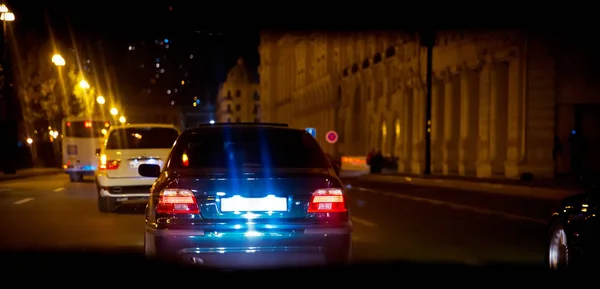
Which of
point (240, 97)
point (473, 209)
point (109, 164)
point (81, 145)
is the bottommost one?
point (473, 209)

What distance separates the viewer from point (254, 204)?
7.57 meters

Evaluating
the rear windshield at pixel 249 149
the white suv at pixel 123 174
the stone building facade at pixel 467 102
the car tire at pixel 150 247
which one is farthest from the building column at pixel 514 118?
the car tire at pixel 150 247

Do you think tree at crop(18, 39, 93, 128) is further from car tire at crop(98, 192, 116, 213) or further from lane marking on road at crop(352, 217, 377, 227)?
lane marking on road at crop(352, 217, 377, 227)

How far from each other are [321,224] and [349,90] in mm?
57917

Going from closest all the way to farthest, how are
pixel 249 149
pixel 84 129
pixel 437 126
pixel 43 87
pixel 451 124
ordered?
pixel 249 149 → pixel 84 129 → pixel 451 124 → pixel 437 126 → pixel 43 87

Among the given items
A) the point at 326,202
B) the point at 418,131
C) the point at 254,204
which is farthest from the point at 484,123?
the point at 254,204

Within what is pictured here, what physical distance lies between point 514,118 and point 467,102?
6.45 m

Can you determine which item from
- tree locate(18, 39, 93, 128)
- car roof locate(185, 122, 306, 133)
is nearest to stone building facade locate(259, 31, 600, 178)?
tree locate(18, 39, 93, 128)

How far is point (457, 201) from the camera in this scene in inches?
901

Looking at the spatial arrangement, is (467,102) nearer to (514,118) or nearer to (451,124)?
(451,124)

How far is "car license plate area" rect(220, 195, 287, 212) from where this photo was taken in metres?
7.55

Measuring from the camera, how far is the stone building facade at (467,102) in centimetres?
3203

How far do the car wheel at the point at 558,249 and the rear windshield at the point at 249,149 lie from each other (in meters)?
2.52

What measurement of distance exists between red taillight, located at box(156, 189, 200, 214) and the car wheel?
146 inches
